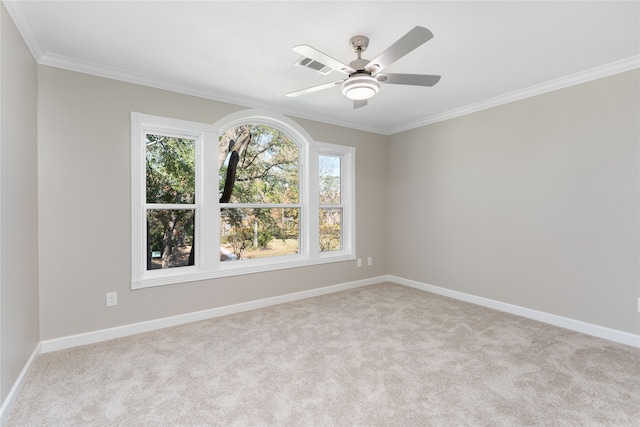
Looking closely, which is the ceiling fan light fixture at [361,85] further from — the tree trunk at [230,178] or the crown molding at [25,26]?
the crown molding at [25,26]

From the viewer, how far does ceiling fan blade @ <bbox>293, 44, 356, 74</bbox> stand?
5.77ft

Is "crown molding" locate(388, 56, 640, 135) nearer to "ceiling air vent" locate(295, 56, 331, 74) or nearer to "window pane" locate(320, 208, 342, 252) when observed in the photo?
"window pane" locate(320, 208, 342, 252)

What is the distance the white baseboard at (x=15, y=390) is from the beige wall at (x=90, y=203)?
283mm

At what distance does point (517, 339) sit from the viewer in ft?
9.11

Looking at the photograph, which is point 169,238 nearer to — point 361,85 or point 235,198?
point 235,198

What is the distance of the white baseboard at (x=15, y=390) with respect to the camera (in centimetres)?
171

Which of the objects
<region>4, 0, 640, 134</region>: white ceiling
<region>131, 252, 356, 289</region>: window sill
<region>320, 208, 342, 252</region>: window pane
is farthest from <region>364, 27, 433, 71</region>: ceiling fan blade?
<region>320, 208, 342, 252</region>: window pane

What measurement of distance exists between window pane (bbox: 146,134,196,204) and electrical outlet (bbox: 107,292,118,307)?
93 cm

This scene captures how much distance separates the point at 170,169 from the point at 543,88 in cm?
393

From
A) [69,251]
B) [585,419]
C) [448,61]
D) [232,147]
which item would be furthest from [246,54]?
[585,419]

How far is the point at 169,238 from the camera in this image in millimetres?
3248

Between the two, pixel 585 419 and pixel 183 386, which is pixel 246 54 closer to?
pixel 183 386

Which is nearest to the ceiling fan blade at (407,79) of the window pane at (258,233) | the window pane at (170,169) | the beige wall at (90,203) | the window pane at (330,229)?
the beige wall at (90,203)

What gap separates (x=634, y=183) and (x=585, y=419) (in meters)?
2.07
